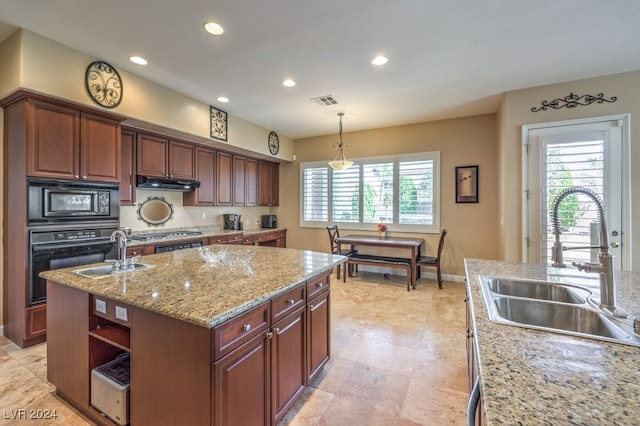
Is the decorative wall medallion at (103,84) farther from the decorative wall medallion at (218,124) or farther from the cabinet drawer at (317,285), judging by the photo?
the cabinet drawer at (317,285)

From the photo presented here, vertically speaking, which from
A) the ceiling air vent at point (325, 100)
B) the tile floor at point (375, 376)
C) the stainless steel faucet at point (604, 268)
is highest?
the ceiling air vent at point (325, 100)

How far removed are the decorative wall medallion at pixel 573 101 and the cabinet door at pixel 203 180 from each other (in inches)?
193

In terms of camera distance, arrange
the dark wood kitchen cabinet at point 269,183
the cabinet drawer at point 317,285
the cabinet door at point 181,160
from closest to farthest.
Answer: the cabinet drawer at point 317,285
the cabinet door at point 181,160
the dark wood kitchen cabinet at point 269,183

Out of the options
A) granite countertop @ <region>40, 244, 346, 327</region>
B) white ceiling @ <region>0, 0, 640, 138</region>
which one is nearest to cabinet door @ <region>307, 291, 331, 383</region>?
granite countertop @ <region>40, 244, 346, 327</region>

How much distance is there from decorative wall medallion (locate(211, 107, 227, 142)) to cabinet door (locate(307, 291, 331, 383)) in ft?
11.1

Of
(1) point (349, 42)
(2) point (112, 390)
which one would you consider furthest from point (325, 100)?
(2) point (112, 390)

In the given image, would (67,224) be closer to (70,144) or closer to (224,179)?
(70,144)

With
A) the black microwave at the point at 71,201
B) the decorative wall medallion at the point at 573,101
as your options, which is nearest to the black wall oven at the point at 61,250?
the black microwave at the point at 71,201

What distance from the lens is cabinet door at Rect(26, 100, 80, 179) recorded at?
2635 millimetres

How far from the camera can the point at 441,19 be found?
236cm

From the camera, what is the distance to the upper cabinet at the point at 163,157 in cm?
391

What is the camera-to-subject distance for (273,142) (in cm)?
584

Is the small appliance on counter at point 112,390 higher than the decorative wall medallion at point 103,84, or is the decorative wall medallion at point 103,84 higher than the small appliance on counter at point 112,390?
the decorative wall medallion at point 103,84

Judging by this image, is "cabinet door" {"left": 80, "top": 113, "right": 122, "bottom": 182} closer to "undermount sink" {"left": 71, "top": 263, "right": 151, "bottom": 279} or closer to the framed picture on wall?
"undermount sink" {"left": 71, "top": 263, "right": 151, "bottom": 279}
